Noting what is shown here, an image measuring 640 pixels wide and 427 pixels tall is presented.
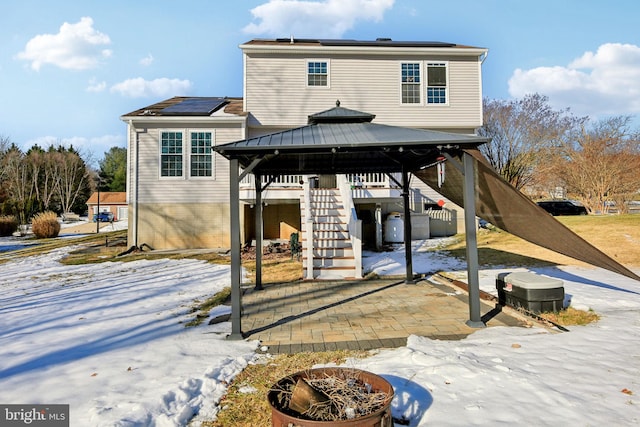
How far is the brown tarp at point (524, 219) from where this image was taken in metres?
4.61

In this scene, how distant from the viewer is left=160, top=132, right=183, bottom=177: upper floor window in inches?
563

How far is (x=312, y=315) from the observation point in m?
5.56

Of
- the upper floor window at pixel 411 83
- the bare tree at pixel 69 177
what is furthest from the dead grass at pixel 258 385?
the bare tree at pixel 69 177

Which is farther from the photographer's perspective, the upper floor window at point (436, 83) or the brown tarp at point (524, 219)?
the upper floor window at point (436, 83)

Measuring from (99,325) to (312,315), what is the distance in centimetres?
314

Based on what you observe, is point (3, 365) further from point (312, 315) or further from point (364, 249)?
point (364, 249)

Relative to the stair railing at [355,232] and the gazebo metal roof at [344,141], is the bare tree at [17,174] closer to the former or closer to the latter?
the stair railing at [355,232]

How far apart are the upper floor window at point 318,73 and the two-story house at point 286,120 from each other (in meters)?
0.04

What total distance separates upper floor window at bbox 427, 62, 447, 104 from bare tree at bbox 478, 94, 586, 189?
1290 centimetres

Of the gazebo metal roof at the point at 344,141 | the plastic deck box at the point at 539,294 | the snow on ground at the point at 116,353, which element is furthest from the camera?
the plastic deck box at the point at 539,294

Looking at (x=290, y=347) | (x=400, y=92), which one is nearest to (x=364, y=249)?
(x=400, y=92)

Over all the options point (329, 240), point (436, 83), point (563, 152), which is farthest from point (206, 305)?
point (563, 152)

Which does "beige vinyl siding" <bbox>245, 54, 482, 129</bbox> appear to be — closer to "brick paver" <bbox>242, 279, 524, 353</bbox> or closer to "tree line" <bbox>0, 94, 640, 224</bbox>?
"tree line" <bbox>0, 94, 640, 224</bbox>

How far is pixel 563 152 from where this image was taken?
77.9 feet
